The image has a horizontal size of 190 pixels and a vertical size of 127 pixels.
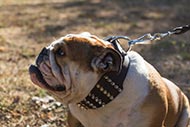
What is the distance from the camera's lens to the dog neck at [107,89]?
9.52ft

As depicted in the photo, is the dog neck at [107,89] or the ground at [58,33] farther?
the ground at [58,33]

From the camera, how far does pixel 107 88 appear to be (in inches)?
115

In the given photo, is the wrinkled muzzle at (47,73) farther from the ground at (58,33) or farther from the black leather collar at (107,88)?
the ground at (58,33)

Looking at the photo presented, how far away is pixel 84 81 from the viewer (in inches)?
112

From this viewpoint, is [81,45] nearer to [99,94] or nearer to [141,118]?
[99,94]

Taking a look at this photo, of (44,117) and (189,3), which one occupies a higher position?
(44,117)

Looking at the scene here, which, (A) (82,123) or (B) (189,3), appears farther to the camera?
(B) (189,3)

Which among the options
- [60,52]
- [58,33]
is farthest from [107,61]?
[58,33]

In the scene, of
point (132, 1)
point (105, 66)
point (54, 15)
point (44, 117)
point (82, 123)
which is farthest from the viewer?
point (132, 1)

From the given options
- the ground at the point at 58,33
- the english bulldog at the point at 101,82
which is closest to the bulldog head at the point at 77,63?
the english bulldog at the point at 101,82

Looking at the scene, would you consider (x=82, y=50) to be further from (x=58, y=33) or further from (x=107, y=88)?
(x=58, y=33)

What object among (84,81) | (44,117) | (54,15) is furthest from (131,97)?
(54,15)

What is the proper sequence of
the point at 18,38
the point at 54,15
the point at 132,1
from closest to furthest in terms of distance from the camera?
the point at 18,38 < the point at 54,15 < the point at 132,1

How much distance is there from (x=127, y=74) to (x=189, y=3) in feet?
21.4
